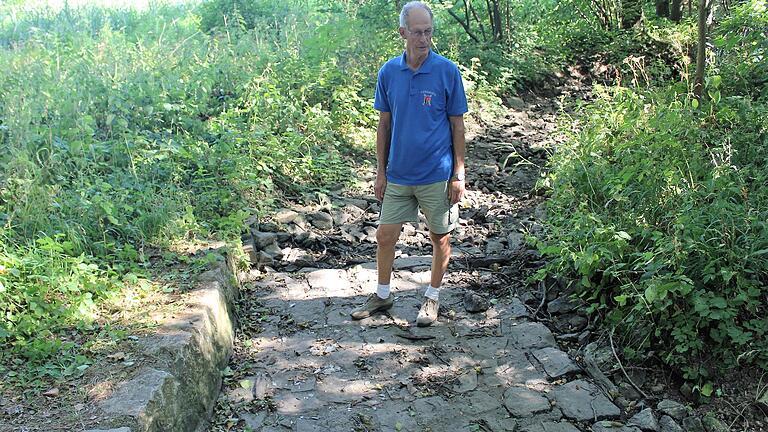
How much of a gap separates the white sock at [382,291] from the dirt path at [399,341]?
0.51 ft

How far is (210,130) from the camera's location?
268 inches

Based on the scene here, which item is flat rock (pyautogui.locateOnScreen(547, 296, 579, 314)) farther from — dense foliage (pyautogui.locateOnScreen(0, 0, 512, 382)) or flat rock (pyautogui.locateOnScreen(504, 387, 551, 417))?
dense foliage (pyautogui.locateOnScreen(0, 0, 512, 382))

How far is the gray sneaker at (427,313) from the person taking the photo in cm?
468

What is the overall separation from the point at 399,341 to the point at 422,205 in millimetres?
897

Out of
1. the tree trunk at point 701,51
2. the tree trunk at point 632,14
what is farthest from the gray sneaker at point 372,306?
the tree trunk at point 632,14

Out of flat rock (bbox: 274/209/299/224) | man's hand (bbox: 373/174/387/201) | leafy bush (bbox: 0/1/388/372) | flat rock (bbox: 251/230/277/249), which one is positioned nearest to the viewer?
leafy bush (bbox: 0/1/388/372)

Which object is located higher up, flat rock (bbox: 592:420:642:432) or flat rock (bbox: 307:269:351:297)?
flat rock (bbox: 307:269:351:297)

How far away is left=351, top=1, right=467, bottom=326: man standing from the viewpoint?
4258 mm

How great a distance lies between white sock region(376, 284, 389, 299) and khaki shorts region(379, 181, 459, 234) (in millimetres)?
481

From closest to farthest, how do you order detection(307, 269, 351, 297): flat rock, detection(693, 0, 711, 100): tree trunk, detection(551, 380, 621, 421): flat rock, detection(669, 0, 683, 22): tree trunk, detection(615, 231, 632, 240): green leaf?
detection(551, 380, 621, 421): flat rock → detection(615, 231, 632, 240): green leaf → detection(307, 269, 351, 297): flat rock → detection(693, 0, 711, 100): tree trunk → detection(669, 0, 683, 22): tree trunk

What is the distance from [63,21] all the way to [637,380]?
10.3m

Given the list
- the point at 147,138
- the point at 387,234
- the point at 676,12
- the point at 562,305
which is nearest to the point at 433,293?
the point at 387,234

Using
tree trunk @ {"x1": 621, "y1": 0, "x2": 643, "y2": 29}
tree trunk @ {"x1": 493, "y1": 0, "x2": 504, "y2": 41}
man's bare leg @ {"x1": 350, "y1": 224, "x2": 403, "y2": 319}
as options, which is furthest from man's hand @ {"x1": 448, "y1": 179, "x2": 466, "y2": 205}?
tree trunk @ {"x1": 621, "y1": 0, "x2": 643, "y2": 29}

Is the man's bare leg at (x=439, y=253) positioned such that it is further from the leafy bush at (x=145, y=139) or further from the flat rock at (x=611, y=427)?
the leafy bush at (x=145, y=139)
